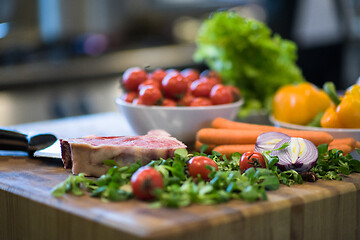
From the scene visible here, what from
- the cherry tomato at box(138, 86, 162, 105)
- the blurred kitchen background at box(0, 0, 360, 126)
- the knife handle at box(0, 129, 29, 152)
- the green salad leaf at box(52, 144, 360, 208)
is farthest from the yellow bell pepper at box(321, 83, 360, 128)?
the blurred kitchen background at box(0, 0, 360, 126)

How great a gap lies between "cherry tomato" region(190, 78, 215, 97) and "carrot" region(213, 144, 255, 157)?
299mm

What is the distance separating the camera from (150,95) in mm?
1780

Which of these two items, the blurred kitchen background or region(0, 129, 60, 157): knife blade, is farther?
the blurred kitchen background

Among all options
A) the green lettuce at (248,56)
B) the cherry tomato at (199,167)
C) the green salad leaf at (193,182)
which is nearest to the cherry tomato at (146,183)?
the green salad leaf at (193,182)

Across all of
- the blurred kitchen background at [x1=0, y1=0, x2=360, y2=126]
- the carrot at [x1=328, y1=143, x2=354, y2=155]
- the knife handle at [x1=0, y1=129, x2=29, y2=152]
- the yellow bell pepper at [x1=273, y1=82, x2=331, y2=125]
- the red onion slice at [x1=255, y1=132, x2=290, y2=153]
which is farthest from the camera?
the blurred kitchen background at [x1=0, y1=0, x2=360, y2=126]

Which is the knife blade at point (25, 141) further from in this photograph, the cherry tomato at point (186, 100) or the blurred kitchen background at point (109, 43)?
the blurred kitchen background at point (109, 43)

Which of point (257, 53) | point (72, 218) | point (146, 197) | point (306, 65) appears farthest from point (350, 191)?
point (306, 65)

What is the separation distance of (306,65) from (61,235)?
4168 mm

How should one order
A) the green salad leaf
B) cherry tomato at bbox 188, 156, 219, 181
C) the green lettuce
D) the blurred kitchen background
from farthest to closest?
the blurred kitchen background → the green lettuce → cherry tomato at bbox 188, 156, 219, 181 → the green salad leaf

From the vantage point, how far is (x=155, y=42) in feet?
14.6

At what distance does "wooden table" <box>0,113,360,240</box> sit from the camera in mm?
1030

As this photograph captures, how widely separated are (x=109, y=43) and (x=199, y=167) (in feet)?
10.7

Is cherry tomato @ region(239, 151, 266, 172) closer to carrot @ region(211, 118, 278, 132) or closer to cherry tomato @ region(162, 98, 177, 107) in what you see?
carrot @ region(211, 118, 278, 132)

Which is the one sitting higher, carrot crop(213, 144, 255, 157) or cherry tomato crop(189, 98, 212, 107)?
cherry tomato crop(189, 98, 212, 107)
